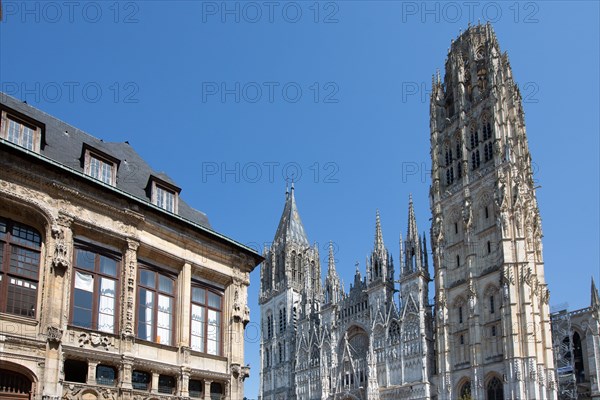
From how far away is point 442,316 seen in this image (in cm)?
5606

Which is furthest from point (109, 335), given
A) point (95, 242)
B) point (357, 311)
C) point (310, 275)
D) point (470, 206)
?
point (310, 275)

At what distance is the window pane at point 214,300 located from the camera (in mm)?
23802

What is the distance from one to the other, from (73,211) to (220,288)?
6920 mm

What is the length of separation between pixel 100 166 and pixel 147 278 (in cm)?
416

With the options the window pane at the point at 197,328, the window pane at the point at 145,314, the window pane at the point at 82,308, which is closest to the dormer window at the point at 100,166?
the window pane at the point at 82,308

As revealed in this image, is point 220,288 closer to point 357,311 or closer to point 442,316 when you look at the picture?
point 442,316

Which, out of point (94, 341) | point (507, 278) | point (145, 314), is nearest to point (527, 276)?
point (507, 278)

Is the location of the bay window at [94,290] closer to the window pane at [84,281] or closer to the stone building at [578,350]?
the window pane at [84,281]

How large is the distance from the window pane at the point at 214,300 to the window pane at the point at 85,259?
17.1ft

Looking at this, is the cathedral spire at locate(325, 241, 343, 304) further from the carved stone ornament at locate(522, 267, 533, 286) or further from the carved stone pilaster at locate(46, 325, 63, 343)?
the carved stone pilaster at locate(46, 325, 63, 343)

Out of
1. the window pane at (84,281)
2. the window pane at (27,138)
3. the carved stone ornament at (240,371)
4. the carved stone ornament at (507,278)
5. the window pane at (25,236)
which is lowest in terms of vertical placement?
the carved stone ornament at (240,371)

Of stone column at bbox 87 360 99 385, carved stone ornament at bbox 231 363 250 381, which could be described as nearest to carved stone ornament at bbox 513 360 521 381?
carved stone ornament at bbox 231 363 250 381

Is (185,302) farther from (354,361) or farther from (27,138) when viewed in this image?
(354,361)

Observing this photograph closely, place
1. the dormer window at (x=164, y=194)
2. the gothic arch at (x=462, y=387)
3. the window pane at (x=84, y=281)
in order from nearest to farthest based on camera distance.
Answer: the window pane at (x=84, y=281), the dormer window at (x=164, y=194), the gothic arch at (x=462, y=387)
